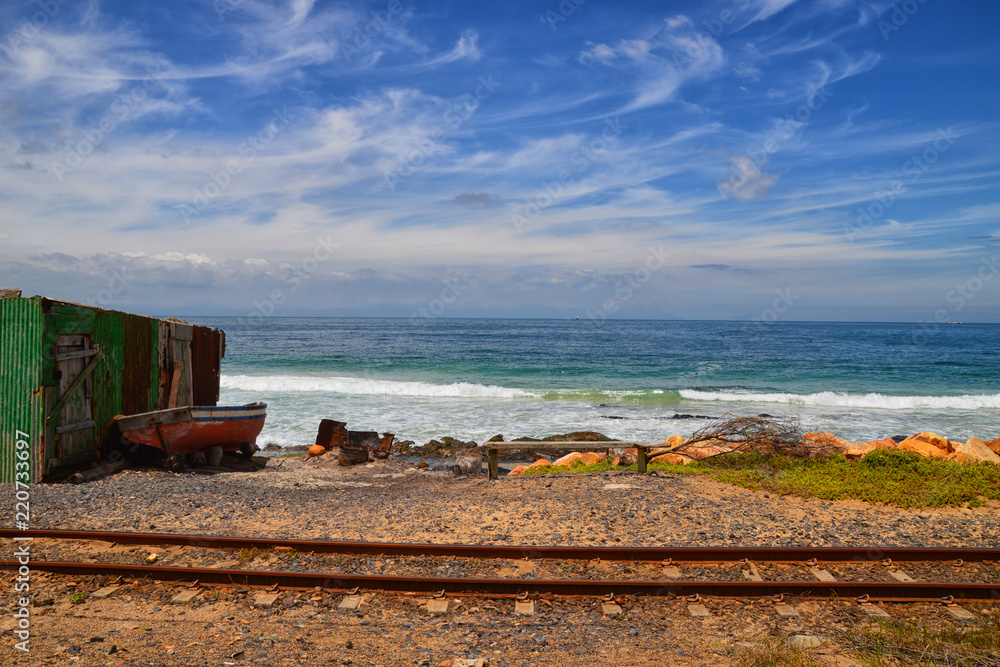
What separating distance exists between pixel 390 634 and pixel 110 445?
933cm

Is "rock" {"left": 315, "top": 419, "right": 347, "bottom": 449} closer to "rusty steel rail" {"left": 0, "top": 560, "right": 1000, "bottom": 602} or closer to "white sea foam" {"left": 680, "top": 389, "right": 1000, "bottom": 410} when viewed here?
"rusty steel rail" {"left": 0, "top": 560, "right": 1000, "bottom": 602}

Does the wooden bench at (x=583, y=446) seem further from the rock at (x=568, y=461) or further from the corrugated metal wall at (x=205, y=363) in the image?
the corrugated metal wall at (x=205, y=363)

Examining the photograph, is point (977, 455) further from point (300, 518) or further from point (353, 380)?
point (353, 380)

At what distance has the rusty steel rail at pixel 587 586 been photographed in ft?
20.0

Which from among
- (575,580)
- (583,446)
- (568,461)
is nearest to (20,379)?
(583,446)

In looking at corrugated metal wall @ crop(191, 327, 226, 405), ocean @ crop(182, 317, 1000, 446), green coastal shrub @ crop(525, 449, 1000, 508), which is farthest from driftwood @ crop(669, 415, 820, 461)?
corrugated metal wall @ crop(191, 327, 226, 405)

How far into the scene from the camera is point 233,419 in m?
14.1

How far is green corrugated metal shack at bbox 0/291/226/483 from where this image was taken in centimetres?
1009

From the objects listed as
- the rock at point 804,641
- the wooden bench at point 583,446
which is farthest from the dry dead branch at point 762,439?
the rock at point 804,641

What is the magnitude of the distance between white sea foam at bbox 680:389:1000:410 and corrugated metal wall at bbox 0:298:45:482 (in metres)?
27.2

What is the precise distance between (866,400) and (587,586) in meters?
29.2

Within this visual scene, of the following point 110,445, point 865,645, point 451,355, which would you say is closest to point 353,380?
point 451,355

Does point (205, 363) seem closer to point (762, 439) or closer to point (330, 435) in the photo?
point (330, 435)

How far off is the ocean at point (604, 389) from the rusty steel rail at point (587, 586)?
542 inches
